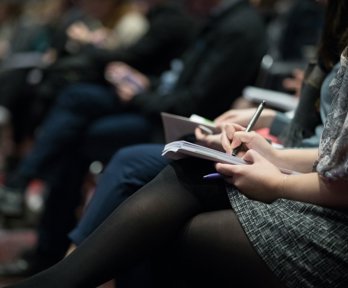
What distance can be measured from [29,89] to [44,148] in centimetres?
137

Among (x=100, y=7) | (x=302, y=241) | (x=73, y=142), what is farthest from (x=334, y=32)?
(x=100, y=7)

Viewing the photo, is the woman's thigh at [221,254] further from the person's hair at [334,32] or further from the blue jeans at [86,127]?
the blue jeans at [86,127]

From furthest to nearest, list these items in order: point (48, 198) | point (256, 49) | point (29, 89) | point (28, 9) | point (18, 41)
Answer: point (28, 9)
point (18, 41)
point (29, 89)
point (48, 198)
point (256, 49)

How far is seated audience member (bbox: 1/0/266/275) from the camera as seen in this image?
288cm

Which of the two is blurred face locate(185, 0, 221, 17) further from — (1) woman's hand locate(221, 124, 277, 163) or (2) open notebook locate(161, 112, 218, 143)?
(1) woman's hand locate(221, 124, 277, 163)

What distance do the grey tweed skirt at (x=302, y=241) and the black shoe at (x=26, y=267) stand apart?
162cm

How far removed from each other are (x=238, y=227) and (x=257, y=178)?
0.34 feet

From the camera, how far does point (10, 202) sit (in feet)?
12.5

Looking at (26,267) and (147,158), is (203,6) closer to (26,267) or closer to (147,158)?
(26,267)

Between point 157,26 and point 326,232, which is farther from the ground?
A: point 157,26

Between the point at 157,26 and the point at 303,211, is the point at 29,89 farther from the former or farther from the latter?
the point at 303,211

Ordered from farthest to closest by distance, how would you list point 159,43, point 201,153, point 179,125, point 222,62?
Result: point 159,43
point 222,62
point 179,125
point 201,153

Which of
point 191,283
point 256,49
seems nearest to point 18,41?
point 256,49

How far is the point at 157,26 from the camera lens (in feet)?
11.2
